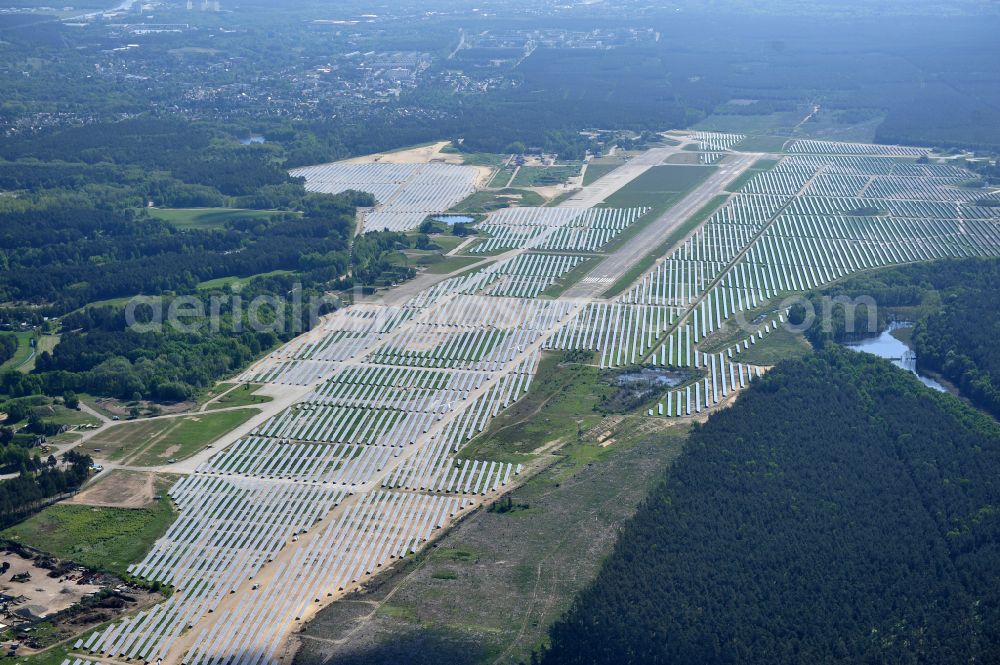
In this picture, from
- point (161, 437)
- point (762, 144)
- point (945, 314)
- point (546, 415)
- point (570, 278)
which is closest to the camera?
point (161, 437)

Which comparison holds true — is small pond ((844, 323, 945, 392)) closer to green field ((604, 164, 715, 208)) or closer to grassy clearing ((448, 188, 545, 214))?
green field ((604, 164, 715, 208))

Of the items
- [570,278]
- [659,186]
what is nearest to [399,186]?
[659,186]

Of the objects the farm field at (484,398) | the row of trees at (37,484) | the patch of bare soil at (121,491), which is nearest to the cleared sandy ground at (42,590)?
the farm field at (484,398)

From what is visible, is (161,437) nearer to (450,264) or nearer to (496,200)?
(450,264)

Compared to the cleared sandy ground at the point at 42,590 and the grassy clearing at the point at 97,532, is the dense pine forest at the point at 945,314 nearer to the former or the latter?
the grassy clearing at the point at 97,532

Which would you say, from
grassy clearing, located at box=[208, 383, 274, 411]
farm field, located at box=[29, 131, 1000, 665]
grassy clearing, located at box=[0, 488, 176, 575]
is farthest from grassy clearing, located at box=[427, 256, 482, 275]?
grassy clearing, located at box=[0, 488, 176, 575]

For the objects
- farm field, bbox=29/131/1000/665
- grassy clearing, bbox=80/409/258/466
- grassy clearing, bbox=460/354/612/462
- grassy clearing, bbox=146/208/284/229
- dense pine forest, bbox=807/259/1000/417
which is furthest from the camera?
grassy clearing, bbox=146/208/284/229
